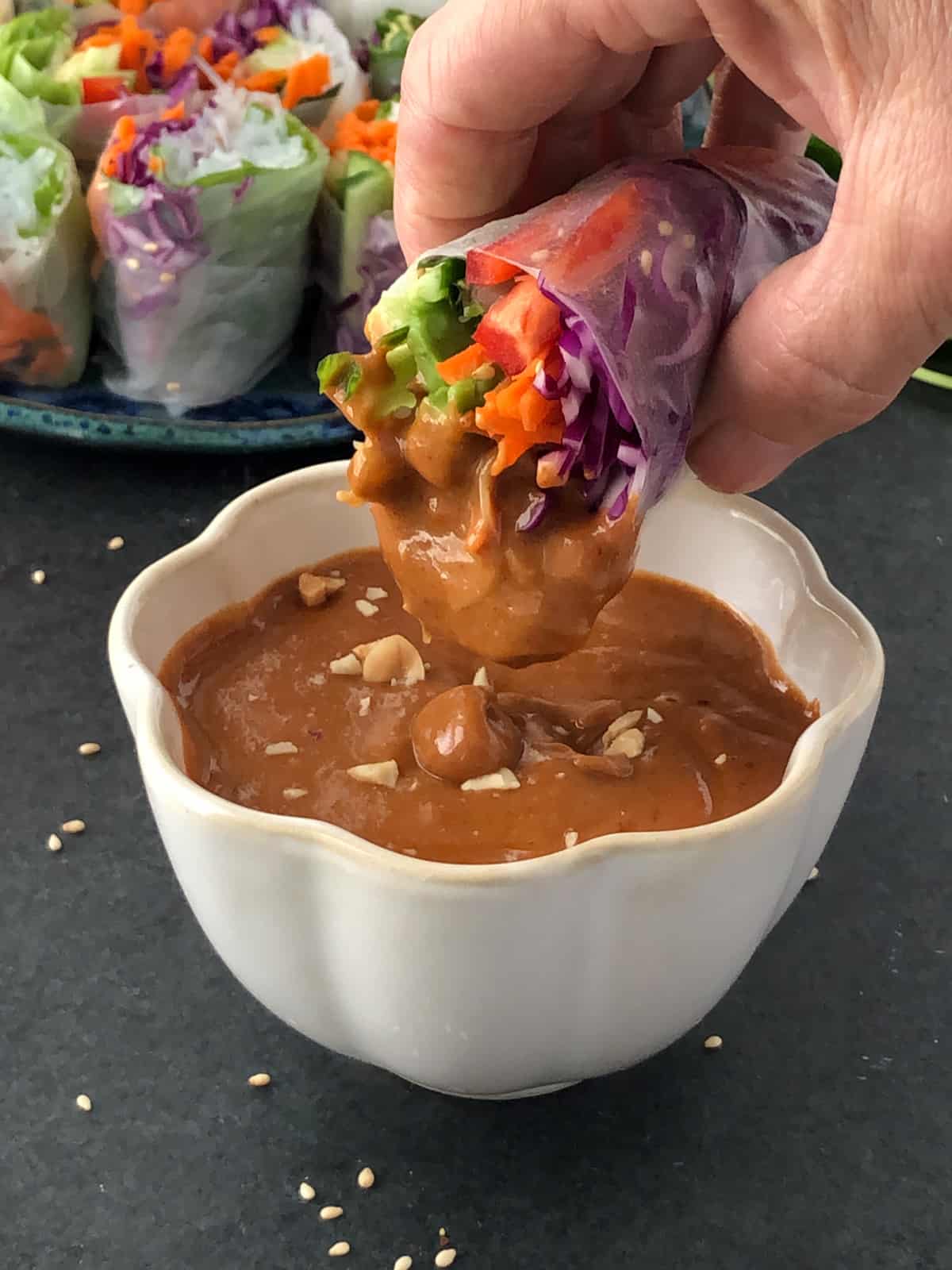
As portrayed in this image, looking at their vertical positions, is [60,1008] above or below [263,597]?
below

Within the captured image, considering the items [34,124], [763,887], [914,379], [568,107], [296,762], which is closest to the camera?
[763,887]

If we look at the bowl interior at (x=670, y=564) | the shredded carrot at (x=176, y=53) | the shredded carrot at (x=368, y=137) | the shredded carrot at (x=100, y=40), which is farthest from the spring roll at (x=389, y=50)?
the bowl interior at (x=670, y=564)

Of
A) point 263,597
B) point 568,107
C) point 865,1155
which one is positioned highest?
point 568,107

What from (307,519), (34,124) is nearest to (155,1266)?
(307,519)

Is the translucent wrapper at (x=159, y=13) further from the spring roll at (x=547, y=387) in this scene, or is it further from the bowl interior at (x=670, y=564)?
the spring roll at (x=547, y=387)

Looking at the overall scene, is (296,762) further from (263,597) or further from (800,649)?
(800,649)

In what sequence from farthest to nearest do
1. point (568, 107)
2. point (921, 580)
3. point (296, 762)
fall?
point (921, 580), point (568, 107), point (296, 762)

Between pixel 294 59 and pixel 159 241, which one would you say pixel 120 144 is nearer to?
pixel 159 241
